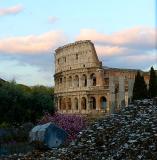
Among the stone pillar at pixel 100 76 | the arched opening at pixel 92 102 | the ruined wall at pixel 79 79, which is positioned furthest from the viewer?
the arched opening at pixel 92 102

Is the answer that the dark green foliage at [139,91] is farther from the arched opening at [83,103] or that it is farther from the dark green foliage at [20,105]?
the arched opening at [83,103]

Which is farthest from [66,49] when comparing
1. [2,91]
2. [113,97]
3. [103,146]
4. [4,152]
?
[103,146]

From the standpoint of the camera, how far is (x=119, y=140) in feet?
44.0

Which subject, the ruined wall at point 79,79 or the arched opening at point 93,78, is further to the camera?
the arched opening at point 93,78

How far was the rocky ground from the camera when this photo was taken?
12.3 meters

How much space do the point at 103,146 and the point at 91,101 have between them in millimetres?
67163

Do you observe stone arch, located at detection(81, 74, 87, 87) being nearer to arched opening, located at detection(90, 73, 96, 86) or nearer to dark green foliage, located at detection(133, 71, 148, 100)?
arched opening, located at detection(90, 73, 96, 86)

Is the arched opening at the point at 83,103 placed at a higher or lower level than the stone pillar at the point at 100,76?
lower

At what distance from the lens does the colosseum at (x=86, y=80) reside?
77181 mm

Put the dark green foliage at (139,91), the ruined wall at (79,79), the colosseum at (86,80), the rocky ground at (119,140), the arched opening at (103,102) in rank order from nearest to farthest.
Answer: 1. the rocky ground at (119,140)
2. the dark green foliage at (139,91)
3. the colosseum at (86,80)
4. the arched opening at (103,102)
5. the ruined wall at (79,79)

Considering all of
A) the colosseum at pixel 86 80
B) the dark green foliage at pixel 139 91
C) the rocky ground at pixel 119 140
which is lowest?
the rocky ground at pixel 119 140

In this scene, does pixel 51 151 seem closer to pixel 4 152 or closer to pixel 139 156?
pixel 4 152

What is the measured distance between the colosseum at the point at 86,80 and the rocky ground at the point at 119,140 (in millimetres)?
57594

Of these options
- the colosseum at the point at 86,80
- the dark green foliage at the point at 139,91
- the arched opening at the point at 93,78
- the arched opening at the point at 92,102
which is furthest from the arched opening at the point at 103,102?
the dark green foliage at the point at 139,91
